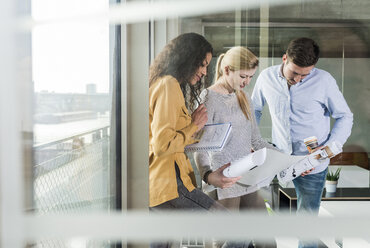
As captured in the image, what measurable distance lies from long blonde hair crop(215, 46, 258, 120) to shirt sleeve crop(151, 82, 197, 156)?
16cm

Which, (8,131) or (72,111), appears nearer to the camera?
(8,131)

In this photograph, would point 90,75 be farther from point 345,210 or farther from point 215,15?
point 345,210

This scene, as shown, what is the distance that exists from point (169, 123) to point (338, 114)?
57cm

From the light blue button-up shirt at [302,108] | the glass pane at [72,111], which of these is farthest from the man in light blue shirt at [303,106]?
the glass pane at [72,111]

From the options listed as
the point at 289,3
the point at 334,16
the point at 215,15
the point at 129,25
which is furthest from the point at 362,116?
the point at 129,25

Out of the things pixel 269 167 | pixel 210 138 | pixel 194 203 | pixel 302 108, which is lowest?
pixel 194 203

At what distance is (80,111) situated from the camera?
42.4 inches

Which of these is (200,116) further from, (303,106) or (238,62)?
(303,106)

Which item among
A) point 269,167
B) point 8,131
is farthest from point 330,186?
point 8,131

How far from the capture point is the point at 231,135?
3.94 ft

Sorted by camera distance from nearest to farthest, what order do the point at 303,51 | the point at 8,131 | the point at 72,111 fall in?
1. the point at 8,131
2. the point at 72,111
3. the point at 303,51

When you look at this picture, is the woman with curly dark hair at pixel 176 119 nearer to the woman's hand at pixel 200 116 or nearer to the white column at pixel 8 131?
the woman's hand at pixel 200 116

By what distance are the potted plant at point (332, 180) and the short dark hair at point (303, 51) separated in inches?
14.8

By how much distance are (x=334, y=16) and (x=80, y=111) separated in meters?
0.88
